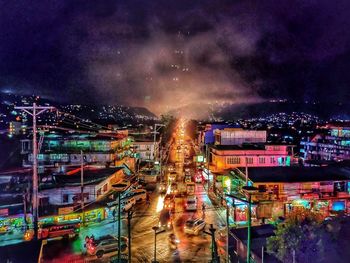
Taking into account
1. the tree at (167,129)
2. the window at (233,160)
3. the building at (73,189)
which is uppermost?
the tree at (167,129)

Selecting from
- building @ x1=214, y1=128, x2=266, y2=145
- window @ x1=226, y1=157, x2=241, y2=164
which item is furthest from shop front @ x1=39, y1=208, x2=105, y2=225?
building @ x1=214, y1=128, x2=266, y2=145

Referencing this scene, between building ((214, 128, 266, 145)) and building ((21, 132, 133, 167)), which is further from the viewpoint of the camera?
building ((214, 128, 266, 145))

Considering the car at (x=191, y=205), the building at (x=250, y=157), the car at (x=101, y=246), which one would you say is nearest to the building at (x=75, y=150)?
the building at (x=250, y=157)

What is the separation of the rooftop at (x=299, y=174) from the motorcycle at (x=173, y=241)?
7.02m

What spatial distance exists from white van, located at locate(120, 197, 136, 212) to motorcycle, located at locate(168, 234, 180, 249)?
20.2ft

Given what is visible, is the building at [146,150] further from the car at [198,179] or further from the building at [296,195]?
the building at [296,195]

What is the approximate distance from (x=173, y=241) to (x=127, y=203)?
25.4 ft

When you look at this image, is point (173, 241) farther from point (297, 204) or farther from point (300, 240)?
point (297, 204)

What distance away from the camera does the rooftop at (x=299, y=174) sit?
2189 cm

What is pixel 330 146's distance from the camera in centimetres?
4853

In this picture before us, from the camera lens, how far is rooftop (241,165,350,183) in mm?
21891

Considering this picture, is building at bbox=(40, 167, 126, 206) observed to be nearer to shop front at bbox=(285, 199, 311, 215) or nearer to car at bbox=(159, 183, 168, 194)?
car at bbox=(159, 183, 168, 194)

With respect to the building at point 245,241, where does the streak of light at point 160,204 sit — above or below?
below

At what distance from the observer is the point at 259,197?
21.0m
